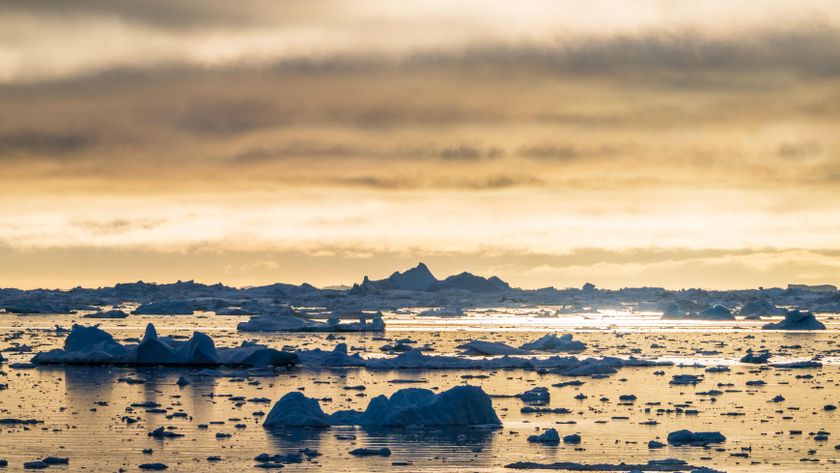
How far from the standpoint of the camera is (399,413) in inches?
1191

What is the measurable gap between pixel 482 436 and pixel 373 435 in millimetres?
2679

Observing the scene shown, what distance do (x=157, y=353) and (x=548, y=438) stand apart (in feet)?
86.8

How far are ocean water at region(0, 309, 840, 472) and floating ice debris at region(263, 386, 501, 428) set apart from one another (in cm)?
60

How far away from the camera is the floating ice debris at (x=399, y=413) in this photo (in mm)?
30078

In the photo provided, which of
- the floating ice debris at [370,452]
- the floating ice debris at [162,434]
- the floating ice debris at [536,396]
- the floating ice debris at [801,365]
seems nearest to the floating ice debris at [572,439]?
the floating ice debris at [370,452]

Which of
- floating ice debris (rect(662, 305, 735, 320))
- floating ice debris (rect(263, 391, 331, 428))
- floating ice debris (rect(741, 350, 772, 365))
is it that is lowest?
floating ice debris (rect(263, 391, 331, 428))

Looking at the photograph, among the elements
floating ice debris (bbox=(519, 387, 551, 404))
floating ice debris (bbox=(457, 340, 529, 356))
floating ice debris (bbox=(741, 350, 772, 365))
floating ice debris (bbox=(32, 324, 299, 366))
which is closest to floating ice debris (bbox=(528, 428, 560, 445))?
floating ice debris (bbox=(519, 387, 551, 404))

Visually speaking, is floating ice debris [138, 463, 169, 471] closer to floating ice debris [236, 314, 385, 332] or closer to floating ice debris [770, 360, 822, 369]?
floating ice debris [770, 360, 822, 369]

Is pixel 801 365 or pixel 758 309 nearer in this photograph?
pixel 801 365

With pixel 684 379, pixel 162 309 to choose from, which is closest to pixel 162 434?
pixel 684 379

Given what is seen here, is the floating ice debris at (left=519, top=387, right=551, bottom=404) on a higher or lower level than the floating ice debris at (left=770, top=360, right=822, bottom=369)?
lower

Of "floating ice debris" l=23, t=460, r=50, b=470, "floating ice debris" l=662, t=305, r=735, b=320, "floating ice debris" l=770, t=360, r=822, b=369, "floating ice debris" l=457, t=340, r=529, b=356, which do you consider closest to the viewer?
"floating ice debris" l=23, t=460, r=50, b=470

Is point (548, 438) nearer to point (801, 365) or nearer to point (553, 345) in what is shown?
point (801, 365)

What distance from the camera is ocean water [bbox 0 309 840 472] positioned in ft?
83.1
